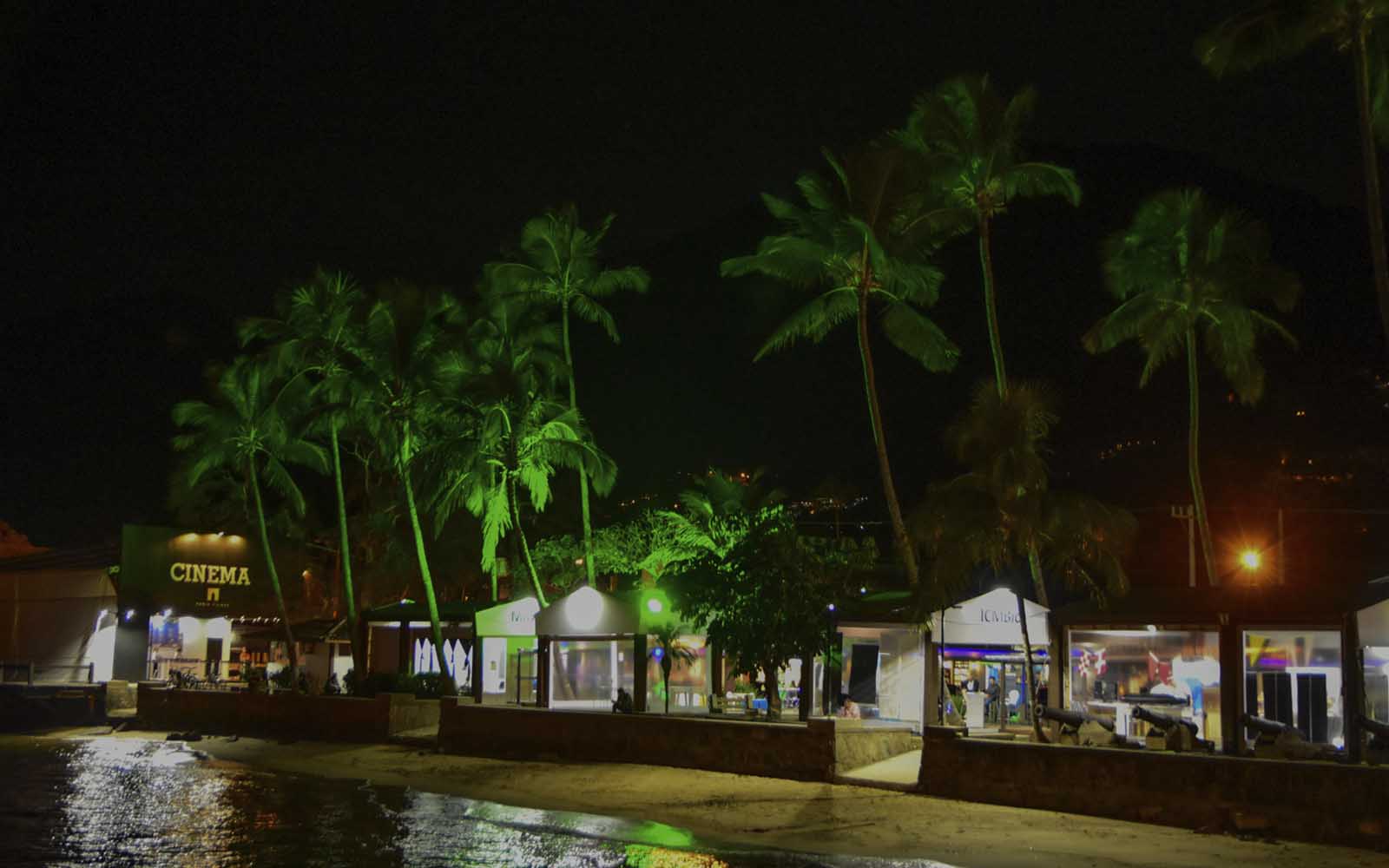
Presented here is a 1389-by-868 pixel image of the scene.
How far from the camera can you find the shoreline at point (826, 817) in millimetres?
14734

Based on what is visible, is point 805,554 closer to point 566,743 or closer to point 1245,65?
point 566,743

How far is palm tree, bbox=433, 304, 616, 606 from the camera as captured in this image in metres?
32.9

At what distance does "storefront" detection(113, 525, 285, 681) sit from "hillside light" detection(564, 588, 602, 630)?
19.3 metres

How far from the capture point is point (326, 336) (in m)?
38.3

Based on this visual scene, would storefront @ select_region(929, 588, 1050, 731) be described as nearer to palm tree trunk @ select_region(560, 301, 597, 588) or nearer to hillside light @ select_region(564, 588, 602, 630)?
hillside light @ select_region(564, 588, 602, 630)

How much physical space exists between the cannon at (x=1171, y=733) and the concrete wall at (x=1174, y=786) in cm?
196

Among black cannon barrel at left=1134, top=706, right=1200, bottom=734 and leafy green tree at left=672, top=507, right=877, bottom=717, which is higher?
leafy green tree at left=672, top=507, right=877, bottom=717

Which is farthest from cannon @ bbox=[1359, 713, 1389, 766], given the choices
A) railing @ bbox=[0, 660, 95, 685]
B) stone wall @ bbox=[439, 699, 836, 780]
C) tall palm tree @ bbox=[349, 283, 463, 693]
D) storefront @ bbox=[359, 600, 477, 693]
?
railing @ bbox=[0, 660, 95, 685]

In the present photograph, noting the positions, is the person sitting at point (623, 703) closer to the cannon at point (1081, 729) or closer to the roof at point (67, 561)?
the cannon at point (1081, 729)

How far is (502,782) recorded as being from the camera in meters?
23.0

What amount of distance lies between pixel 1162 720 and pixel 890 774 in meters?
4.25

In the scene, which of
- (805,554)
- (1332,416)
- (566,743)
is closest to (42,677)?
(566,743)

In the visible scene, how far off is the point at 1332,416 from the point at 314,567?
139 feet

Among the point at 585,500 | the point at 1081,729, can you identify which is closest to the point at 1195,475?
the point at 1081,729
